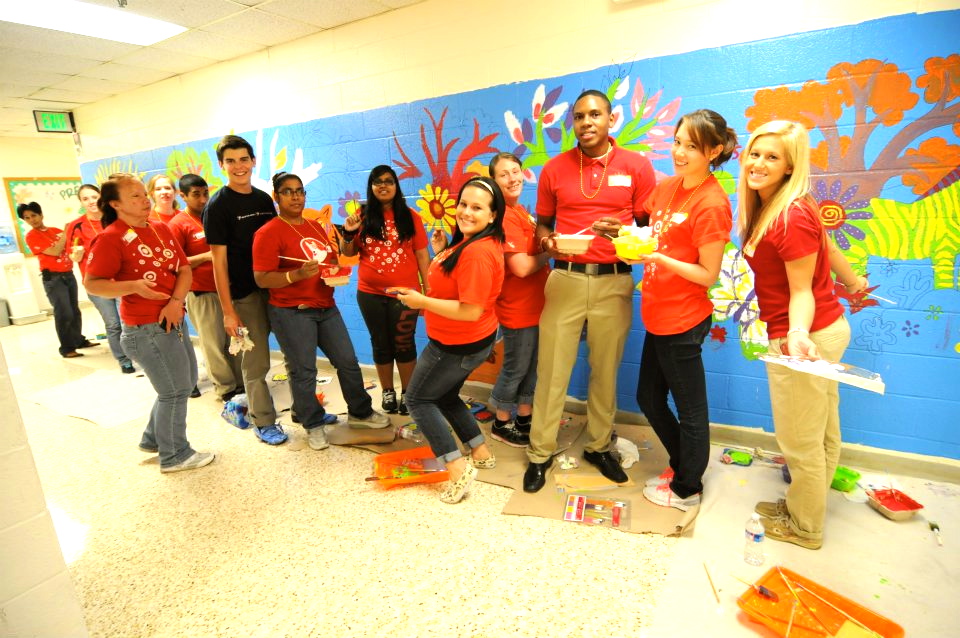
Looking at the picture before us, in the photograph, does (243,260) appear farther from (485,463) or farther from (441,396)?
(485,463)

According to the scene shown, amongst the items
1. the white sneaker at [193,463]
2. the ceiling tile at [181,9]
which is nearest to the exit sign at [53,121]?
the ceiling tile at [181,9]

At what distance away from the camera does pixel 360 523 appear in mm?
2168

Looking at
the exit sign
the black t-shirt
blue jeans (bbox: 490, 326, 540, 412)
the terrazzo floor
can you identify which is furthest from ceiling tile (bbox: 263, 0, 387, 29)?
the exit sign

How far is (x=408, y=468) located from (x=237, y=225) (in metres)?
1.67

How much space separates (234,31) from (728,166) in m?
3.54

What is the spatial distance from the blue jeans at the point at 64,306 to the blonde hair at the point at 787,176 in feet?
19.7

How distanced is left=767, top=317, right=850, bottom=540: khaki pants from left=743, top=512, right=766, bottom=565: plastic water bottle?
0.18 m

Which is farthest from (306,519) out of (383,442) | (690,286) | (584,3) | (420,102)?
(584,3)

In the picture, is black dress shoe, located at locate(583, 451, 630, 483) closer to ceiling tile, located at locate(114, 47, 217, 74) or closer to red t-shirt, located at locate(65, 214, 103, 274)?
ceiling tile, located at locate(114, 47, 217, 74)

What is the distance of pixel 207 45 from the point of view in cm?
380

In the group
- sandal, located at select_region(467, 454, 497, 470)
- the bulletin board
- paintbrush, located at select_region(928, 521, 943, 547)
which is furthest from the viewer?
the bulletin board

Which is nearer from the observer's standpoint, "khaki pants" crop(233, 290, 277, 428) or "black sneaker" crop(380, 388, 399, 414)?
"khaki pants" crop(233, 290, 277, 428)

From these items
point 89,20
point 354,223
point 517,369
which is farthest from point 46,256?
point 517,369

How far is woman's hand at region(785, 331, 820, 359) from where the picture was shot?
5.15 feet
